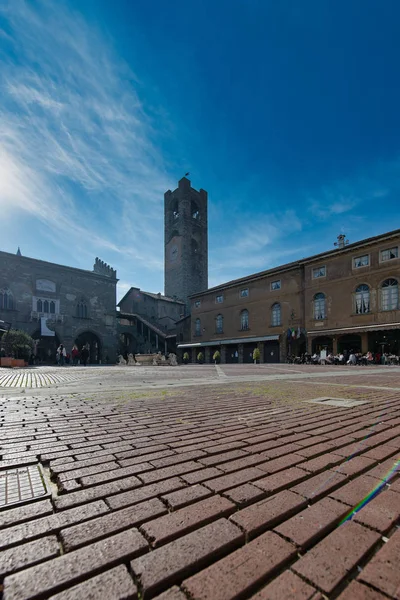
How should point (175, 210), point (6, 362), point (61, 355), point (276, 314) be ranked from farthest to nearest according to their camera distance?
1. point (175, 210)
2. point (276, 314)
3. point (61, 355)
4. point (6, 362)

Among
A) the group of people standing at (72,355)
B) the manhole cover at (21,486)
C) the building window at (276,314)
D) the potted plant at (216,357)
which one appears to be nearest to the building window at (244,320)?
the building window at (276,314)

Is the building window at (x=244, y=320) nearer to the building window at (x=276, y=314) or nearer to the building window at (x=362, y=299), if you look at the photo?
the building window at (x=276, y=314)

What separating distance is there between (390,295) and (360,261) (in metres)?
3.87

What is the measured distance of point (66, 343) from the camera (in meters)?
35.8

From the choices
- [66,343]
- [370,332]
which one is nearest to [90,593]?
[370,332]

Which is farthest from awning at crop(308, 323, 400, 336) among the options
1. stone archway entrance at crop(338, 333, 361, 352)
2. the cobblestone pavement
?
the cobblestone pavement

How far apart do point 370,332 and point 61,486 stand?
28.1 m

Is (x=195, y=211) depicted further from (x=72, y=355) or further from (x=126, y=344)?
(x=72, y=355)

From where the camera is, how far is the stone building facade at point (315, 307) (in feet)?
83.3

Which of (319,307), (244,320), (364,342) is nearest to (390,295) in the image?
(364,342)

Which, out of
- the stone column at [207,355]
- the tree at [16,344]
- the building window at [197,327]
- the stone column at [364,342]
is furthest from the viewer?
the building window at [197,327]

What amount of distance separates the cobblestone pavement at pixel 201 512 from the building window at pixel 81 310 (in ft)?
120

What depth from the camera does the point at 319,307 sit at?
97.2 ft

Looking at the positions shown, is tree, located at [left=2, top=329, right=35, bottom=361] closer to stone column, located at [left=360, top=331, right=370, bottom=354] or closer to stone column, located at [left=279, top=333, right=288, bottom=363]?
stone column, located at [left=279, top=333, right=288, bottom=363]
